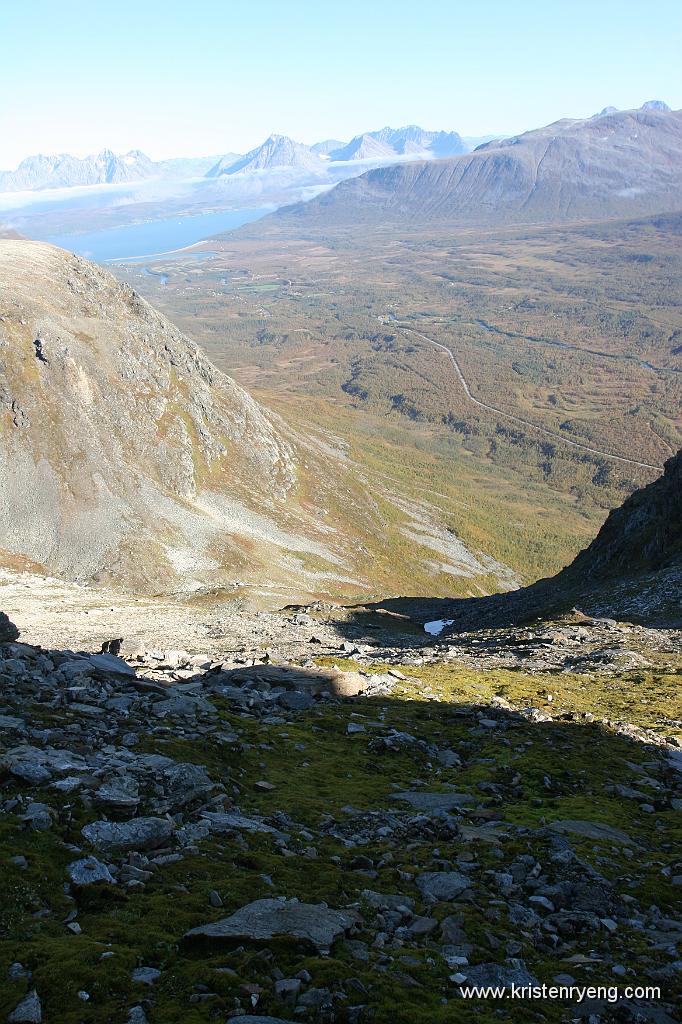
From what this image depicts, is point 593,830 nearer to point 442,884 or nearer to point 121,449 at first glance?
point 442,884

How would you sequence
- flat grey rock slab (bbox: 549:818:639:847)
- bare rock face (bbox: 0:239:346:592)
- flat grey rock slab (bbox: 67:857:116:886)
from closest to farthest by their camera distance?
flat grey rock slab (bbox: 67:857:116:886), flat grey rock slab (bbox: 549:818:639:847), bare rock face (bbox: 0:239:346:592)

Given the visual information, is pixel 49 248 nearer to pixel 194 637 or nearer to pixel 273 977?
pixel 194 637

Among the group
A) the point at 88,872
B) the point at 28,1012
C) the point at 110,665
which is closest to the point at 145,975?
the point at 28,1012

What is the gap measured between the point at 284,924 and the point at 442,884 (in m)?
4.64

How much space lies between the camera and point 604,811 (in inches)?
884

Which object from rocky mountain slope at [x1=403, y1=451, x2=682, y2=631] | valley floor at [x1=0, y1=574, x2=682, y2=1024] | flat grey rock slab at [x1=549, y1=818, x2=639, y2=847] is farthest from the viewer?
rocky mountain slope at [x1=403, y1=451, x2=682, y2=631]

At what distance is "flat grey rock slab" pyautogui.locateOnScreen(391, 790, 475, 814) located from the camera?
856 inches

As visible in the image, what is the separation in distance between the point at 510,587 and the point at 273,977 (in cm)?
16435

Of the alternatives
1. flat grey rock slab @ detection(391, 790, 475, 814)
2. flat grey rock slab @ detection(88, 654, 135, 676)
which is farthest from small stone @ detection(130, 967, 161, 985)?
A: flat grey rock slab @ detection(88, 654, 135, 676)

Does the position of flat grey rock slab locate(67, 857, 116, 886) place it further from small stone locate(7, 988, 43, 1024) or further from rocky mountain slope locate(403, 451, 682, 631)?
rocky mountain slope locate(403, 451, 682, 631)

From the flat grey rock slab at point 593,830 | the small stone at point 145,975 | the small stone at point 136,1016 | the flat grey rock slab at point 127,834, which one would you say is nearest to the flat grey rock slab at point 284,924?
the small stone at point 145,975

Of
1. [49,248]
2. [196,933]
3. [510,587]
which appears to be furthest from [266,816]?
[49,248]

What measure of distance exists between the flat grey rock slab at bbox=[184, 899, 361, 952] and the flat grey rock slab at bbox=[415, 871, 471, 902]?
2439mm

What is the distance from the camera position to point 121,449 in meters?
126
